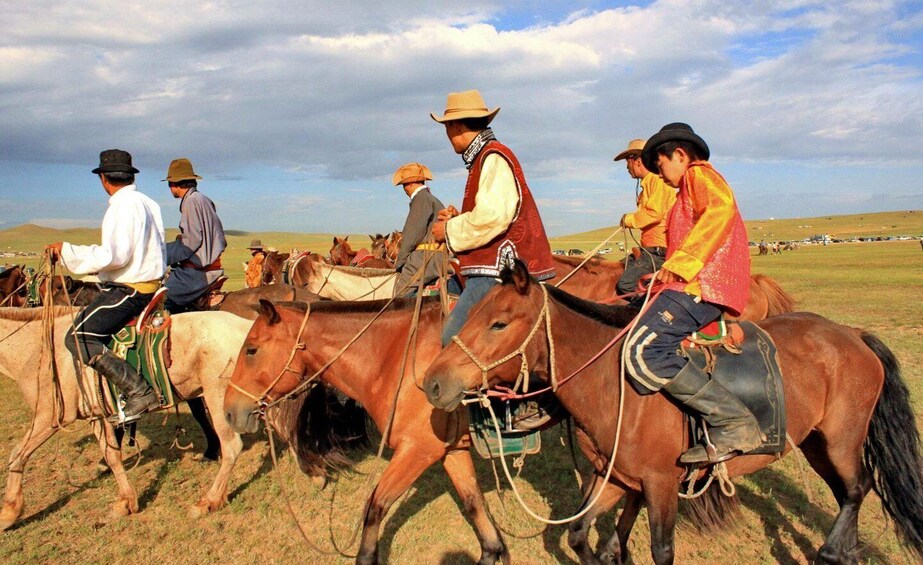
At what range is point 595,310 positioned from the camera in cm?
352

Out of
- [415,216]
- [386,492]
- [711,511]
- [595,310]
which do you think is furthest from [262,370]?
[711,511]

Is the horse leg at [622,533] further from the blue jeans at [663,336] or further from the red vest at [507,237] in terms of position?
the red vest at [507,237]

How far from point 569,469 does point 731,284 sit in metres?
3.68

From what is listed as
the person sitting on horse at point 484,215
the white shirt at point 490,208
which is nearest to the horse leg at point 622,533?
the person sitting on horse at point 484,215

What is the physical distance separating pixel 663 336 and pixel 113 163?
4.62m

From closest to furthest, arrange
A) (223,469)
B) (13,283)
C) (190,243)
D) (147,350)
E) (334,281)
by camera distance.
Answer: (147,350) → (223,469) → (190,243) → (334,281) → (13,283)

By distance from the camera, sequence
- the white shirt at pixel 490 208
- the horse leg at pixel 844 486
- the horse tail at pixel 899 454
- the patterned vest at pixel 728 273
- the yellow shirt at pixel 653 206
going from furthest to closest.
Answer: the yellow shirt at pixel 653 206 < the horse tail at pixel 899 454 < the horse leg at pixel 844 486 < the white shirt at pixel 490 208 < the patterned vest at pixel 728 273

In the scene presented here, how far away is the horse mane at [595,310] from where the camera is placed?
11.4ft

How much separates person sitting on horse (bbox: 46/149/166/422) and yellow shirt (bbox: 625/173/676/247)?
15.1 ft

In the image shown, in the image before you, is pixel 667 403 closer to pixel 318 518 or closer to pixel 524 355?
pixel 524 355

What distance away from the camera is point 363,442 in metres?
6.80

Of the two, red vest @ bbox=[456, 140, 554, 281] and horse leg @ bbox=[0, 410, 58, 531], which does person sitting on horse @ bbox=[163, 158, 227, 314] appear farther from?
red vest @ bbox=[456, 140, 554, 281]

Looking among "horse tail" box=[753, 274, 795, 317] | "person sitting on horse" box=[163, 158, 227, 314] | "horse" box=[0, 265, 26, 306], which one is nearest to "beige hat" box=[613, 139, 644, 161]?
"horse tail" box=[753, 274, 795, 317]

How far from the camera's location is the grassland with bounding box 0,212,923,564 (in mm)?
4812
